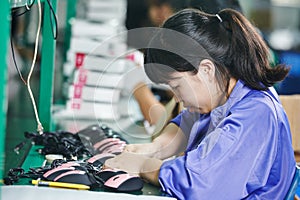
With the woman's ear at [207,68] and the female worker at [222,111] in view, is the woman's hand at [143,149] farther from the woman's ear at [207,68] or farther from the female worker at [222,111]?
the woman's ear at [207,68]

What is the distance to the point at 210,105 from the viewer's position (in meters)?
1.79

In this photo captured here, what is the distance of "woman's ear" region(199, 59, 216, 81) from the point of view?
1706mm

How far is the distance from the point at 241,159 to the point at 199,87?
0.97 ft

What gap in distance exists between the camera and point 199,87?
1732 millimetres

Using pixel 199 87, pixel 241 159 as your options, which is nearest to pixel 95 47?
pixel 199 87

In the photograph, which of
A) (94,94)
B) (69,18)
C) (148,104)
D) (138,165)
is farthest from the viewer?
(69,18)

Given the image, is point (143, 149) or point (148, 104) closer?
point (143, 149)

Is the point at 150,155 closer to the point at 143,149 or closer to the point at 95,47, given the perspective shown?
the point at 143,149

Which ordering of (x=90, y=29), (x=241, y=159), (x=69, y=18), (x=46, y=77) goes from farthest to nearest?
(x=69, y=18)
(x=90, y=29)
(x=46, y=77)
(x=241, y=159)

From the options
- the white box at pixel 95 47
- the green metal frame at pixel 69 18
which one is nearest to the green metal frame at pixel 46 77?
the white box at pixel 95 47

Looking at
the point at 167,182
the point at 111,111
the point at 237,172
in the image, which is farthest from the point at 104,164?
the point at 111,111

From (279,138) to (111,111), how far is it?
1.68 meters

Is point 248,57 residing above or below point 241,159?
above

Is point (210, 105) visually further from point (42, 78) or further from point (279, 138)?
point (42, 78)
